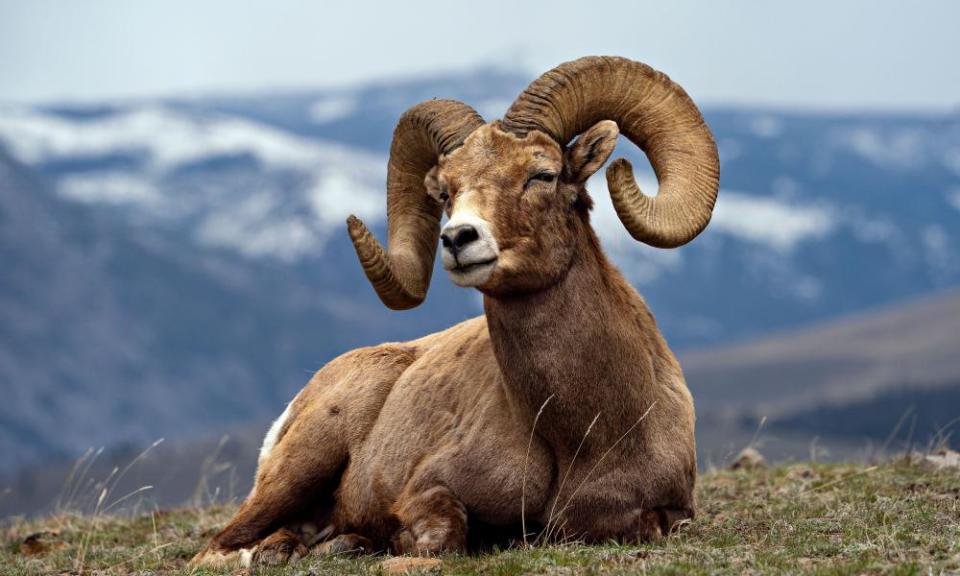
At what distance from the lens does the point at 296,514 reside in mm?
11992

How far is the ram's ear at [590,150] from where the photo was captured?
10430 mm

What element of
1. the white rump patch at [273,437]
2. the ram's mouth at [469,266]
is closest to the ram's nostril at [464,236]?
the ram's mouth at [469,266]

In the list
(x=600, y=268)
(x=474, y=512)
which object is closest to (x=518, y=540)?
(x=474, y=512)

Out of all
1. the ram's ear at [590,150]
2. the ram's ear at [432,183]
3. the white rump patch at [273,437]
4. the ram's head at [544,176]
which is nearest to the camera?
the ram's head at [544,176]

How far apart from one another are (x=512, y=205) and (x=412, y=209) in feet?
6.78

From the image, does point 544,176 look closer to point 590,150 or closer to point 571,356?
point 590,150

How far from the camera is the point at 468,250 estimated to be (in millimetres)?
Result: 9336

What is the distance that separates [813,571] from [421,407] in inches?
167

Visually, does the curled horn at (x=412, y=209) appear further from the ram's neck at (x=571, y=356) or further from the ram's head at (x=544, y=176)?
the ram's neck at (x=571, y=356)

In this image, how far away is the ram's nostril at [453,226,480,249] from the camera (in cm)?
930

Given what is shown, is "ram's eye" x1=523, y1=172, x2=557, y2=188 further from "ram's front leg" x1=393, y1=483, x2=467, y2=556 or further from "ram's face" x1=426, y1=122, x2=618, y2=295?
"ram's front leg" x1=393, y1=483, x2=467, y2=556

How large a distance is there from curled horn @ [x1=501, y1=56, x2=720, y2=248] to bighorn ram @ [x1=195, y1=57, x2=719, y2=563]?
0.01 meters

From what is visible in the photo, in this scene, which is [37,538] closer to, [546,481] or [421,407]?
[421,407]

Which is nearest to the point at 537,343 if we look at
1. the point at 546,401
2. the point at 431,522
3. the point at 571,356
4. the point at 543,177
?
the point at 571,356
